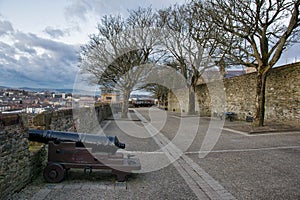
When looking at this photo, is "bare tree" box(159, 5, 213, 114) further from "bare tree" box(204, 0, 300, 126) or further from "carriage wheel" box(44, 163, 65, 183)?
"carriage wheel" box(44, 163, 65, 183)

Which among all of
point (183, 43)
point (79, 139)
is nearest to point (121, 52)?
point (183, 43)

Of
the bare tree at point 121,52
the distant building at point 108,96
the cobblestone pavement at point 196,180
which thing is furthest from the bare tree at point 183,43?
the cobblestone pavement at point 196,180

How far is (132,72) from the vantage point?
17.7m

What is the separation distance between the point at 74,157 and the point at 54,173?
1.29 ft

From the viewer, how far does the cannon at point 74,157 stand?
3.86 metres

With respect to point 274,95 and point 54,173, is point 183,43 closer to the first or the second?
point 274,95

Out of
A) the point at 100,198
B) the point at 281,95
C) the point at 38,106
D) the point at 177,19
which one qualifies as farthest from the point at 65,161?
the point at 177,19

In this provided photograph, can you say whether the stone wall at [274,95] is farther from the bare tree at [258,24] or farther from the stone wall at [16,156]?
the stone wall at [16,156]

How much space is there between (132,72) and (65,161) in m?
14.1

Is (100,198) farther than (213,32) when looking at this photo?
No

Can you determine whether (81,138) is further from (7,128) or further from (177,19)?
(177,19)

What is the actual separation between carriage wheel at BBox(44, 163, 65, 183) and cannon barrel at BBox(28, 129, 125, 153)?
1.41 feet

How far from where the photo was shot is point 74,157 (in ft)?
12.9

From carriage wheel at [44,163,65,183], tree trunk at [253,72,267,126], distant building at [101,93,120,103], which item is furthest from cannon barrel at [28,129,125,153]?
distant building at [101,93,120,103]
